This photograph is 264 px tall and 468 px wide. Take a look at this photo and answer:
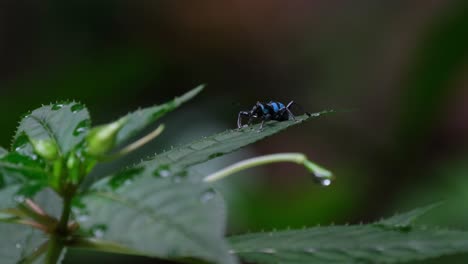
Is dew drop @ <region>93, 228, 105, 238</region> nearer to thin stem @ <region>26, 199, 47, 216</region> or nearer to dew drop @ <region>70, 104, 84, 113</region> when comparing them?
thin stem @ <region>26, 199, 47, 216</region>

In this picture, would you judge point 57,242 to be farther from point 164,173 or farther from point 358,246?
point 358,246

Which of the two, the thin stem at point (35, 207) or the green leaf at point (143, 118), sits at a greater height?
the green leaf at point (143, 118)

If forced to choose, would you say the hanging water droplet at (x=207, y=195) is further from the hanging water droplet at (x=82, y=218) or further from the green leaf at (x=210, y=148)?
the green leaf at (x=210, y=148)

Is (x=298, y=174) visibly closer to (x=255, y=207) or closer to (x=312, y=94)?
(x=312, y=94)

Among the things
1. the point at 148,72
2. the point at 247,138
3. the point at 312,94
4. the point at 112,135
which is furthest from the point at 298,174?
the point at 112,135

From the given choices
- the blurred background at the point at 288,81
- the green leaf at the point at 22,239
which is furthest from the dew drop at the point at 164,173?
the blurred background at the point at 288,81

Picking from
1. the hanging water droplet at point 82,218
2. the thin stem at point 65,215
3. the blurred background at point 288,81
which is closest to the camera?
the hanging water droplet at point 82,218
